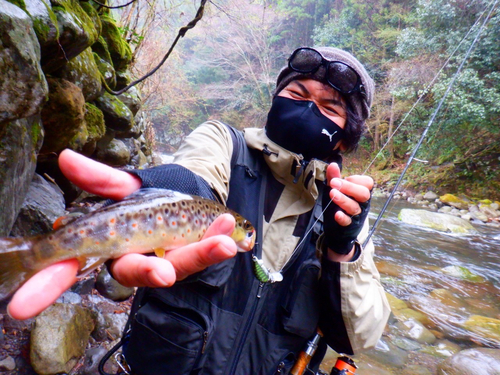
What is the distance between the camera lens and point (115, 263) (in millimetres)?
1245

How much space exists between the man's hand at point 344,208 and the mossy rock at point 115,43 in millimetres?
7170

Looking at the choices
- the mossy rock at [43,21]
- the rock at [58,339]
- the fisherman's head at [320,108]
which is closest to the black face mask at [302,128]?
the fisherman's head at [320,108]

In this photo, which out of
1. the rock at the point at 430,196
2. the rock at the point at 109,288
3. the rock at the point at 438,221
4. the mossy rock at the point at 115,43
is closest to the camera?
the rock at the point at 109,288

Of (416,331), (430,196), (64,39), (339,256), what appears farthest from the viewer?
(430,196)

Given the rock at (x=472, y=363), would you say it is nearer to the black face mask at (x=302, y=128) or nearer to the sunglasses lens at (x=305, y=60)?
the black face mask at (x=302, y=128)

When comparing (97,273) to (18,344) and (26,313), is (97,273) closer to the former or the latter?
(18,344)

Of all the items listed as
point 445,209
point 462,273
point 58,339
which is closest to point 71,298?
point 58,339

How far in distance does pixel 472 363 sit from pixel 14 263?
4.97 meters

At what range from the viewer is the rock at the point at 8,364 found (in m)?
2.81

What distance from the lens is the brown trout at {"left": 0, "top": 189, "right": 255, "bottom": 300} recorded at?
1137 millimetres

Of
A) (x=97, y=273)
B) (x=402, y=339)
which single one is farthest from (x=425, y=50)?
(x=97, y=273)

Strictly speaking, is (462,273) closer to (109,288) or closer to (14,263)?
(109,288)

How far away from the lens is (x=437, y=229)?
11.0 meters

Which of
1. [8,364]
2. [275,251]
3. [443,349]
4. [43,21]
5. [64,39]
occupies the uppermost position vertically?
[43,21]
